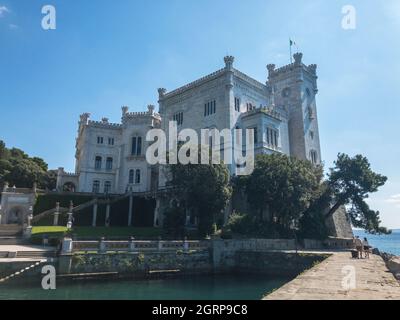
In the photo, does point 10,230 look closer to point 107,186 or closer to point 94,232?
point 94,232

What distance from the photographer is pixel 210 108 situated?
146 feet

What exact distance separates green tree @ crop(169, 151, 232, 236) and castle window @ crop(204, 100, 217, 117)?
43.1 feet

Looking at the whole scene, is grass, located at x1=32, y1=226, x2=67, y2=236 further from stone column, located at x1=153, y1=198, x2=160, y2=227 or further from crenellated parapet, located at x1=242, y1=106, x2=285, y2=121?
crenellated parapet, located at x1=242, y1=106, x2=285, y2=121

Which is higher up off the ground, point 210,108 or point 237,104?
point 237,104

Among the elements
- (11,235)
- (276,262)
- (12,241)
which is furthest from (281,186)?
(11,235)

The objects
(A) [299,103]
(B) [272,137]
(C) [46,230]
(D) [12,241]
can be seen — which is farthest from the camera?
(A) [299,103]

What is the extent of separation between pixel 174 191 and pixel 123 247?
363 inches

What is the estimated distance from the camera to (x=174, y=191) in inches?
1344

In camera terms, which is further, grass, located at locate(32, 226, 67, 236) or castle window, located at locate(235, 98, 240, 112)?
castle window, located at locate(235, 98, 240, 112)

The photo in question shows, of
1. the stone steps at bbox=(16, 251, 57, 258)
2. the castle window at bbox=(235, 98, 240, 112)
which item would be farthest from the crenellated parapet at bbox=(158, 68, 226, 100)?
the stone steps at bbox=(16, 251, 57, 258)

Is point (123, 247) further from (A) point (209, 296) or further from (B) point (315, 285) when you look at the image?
(B) point (315, 285)

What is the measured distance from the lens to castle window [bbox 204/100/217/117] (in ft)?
145

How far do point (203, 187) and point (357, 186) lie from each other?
19545 millimetres

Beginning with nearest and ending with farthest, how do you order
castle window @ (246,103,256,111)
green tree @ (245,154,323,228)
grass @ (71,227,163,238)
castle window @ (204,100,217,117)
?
1. green tree @ (245,154,323,228)
2. grass @ (71,227,163,238)
3. castle window @ (204,100,217,117)
4. castle window @ (246,103,256,111)
